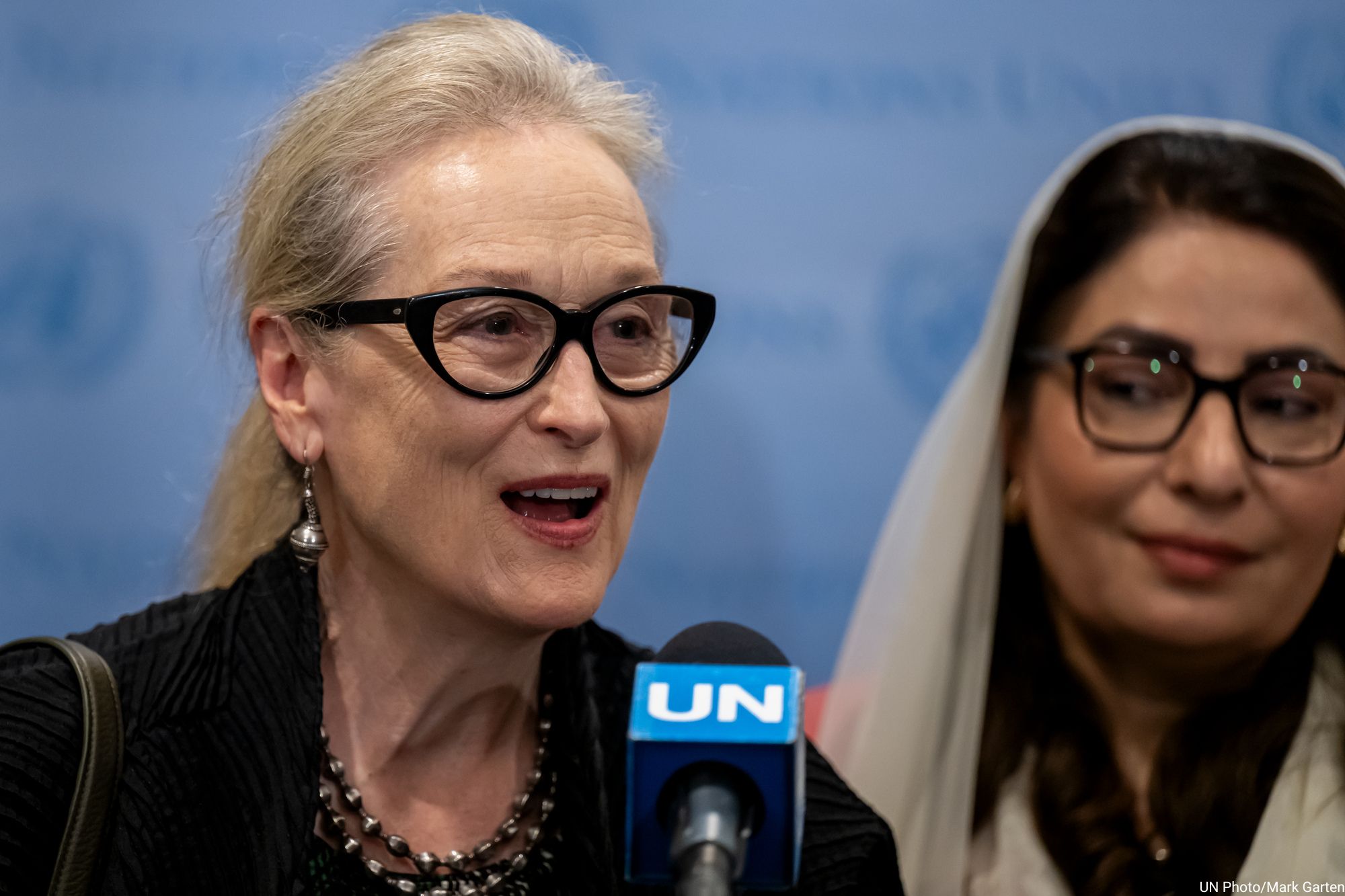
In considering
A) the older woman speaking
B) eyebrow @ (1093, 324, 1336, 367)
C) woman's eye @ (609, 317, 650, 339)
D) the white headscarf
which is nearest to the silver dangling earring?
the older woman speaking

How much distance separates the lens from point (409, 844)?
5.18ft

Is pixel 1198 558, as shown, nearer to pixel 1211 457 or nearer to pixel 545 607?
pixel 1211 457

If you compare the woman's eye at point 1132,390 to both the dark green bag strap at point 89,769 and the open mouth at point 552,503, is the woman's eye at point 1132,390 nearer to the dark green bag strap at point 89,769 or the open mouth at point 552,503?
the open mouth at point 552,503

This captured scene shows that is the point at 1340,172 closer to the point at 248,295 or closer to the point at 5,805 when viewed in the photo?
the point at 248,295

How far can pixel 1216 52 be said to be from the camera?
2201 millimetres

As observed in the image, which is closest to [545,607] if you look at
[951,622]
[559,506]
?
[559,506]

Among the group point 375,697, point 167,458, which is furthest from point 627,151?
point 167,458

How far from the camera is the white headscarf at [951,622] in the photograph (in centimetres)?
193

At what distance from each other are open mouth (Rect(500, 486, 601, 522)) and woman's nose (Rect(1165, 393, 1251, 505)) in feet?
2.72

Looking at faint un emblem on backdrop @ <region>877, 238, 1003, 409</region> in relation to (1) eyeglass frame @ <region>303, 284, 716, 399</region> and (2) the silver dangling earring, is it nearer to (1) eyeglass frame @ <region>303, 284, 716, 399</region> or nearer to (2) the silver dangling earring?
(1) eyeglass frame @ <region>303, 284, 716, 399</region>

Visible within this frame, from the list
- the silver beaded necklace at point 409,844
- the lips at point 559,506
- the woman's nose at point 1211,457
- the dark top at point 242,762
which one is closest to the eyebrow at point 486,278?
the lips at point 559,506

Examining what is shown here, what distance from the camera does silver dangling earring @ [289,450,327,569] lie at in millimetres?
1666

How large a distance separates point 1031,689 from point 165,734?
4.14ft

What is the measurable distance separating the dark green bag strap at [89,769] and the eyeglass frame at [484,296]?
50 centimetres
